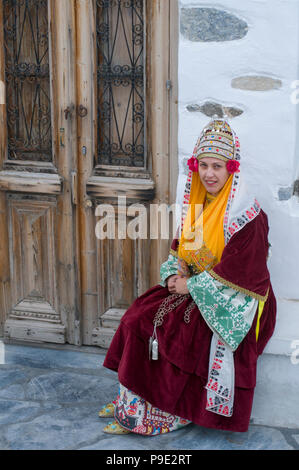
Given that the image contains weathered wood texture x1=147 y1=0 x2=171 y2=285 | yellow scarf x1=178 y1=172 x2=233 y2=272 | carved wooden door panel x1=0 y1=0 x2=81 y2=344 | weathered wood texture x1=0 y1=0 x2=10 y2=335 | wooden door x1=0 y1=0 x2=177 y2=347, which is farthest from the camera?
weathered wood texture x1=0 y1=0 x2=10 y2=335

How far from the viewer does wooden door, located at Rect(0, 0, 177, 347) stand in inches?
147

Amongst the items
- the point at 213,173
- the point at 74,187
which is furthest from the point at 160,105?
the point at 213,173

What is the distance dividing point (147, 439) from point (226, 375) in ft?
1.70

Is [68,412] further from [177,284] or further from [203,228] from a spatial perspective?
[203,228]

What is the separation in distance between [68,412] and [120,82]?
5.91ft

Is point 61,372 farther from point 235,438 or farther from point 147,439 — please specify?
point 235,438

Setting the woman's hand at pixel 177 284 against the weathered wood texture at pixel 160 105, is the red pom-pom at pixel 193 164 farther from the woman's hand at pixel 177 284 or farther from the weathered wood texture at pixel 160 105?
the weathered wood texture at pixel 160 105

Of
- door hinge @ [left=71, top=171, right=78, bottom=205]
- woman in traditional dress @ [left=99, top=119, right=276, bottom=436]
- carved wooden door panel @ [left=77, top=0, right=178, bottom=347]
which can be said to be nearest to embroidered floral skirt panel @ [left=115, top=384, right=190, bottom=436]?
woman in traditional dress @ [left=99, top=119, right=276, bottom=436]

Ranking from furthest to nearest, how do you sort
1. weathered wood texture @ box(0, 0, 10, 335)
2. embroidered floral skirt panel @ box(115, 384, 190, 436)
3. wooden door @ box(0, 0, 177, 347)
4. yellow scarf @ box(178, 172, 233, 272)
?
weathered wood texture @ box(0, 0, 10, 335) → wooden door @ box(0, 0, 177, 347) → embroidered floral skirt panel @ box(115, 384, 190, 436) → yellow scarf @ box(178, 172, 233, 272)

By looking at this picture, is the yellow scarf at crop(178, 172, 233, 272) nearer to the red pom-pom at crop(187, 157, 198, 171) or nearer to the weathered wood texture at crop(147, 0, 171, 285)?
the red pom-pom at crop(187, 157, 198, 171)

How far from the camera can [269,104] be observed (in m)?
3.18

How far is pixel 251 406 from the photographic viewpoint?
307 cm

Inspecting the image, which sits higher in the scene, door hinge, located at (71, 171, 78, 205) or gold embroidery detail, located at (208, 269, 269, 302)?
door hinge, located at (71, 171, 78, 205)

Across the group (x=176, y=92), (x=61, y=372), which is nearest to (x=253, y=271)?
(x=176, y=92)
